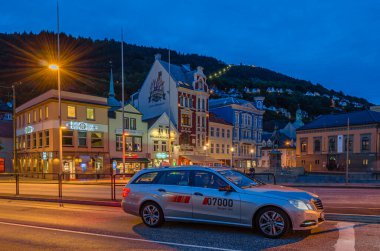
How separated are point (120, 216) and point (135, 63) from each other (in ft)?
365

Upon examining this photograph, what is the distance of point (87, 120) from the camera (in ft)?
145

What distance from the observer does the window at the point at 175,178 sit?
9.77 metres

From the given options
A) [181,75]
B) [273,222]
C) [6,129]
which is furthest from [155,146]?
[273,222]

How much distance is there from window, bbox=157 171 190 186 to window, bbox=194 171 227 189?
269 millimetres

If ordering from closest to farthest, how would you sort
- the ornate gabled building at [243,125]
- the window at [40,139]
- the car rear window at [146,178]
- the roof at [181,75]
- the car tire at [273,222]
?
1. the car tire at [273,222]
2. the car rear window at [146,178]
3. the window at [40,139]
4. the roof at [181,75]
5. the ornate gabled building at [243,125]

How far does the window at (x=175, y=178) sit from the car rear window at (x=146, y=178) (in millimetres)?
257

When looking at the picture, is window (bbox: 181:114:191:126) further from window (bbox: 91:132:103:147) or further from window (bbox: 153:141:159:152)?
window (bbox: 91:132:103:147)

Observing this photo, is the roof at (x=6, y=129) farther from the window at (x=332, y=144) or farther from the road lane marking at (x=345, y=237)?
the window at (x=332, y=144)

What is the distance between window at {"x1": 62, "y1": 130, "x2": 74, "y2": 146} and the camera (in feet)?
137

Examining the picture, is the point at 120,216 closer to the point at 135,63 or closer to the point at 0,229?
the point at 0,229

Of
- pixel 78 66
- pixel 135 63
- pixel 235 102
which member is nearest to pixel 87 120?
pixel 235 102

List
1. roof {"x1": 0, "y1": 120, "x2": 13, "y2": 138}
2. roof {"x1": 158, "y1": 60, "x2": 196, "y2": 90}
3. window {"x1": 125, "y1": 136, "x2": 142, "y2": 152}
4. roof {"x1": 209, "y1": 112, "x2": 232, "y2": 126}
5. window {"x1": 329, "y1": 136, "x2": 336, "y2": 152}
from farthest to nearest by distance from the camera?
window {"x1": 329, "y1": 136, "x2": 336, "y2": 152} < roof {"x1": 209, "y1": 112, "x2": 232, "y2": 126} < roof {"x1": 158, "y1": 60, "x2": 196, "y2": 90} < roof {"x1": 0, "y1": 120, "x2": 13, "y2": 138} < window {"x1": 125, "y1": 136, "x2": 142, "y2": 152}

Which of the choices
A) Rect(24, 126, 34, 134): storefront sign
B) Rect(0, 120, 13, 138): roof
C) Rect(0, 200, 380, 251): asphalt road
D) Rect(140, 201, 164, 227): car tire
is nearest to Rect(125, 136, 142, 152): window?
Rect(24, 126, 34, 134): storefront sign

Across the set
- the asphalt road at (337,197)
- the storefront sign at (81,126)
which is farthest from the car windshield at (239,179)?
the storefront sign at (81,126)
